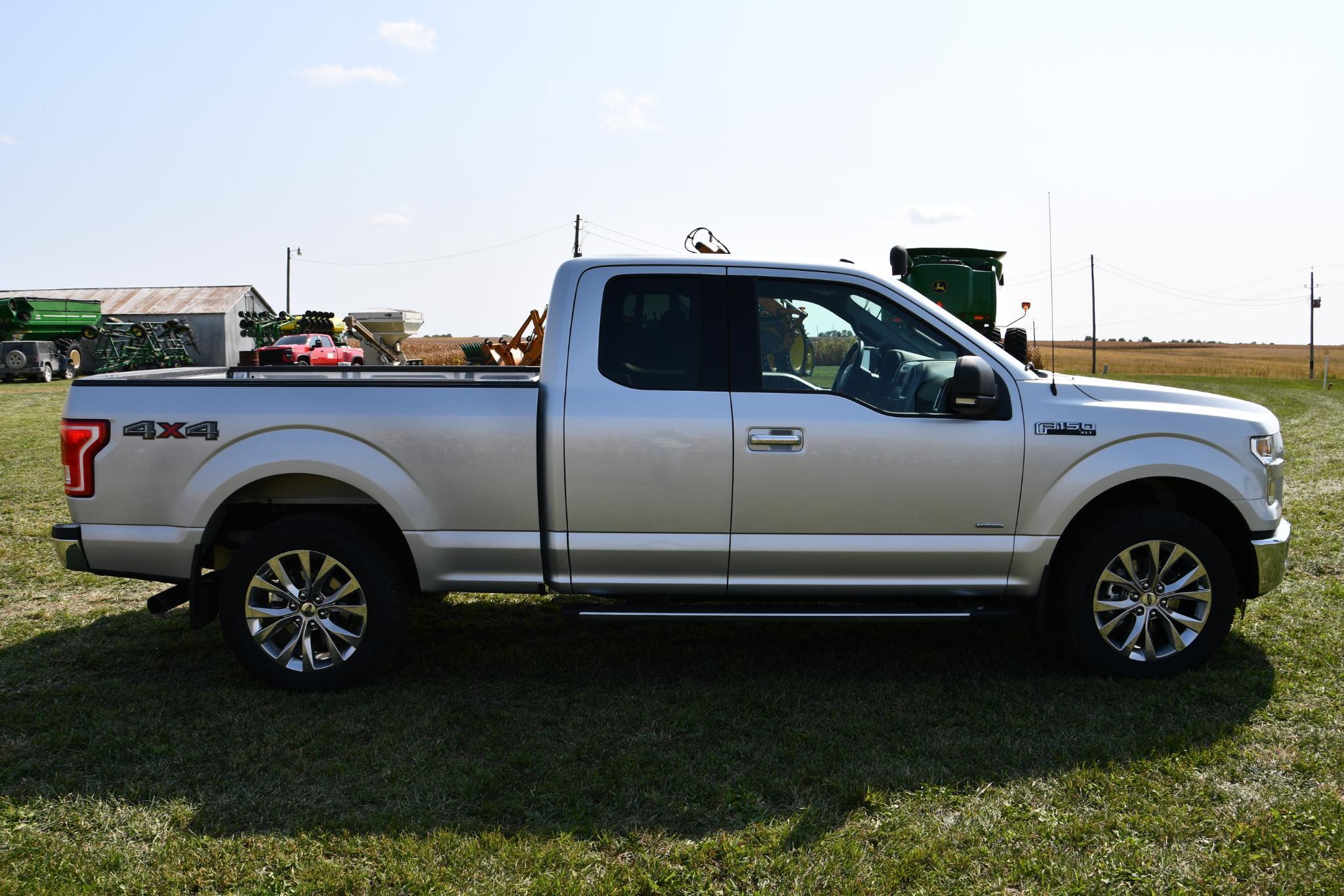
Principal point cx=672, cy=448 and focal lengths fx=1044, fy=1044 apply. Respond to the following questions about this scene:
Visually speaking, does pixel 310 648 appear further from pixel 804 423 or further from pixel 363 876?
pixel 804 423

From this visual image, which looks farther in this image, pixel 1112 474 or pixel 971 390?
pixel 1112 474

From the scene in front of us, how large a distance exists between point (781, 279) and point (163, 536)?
125 inches

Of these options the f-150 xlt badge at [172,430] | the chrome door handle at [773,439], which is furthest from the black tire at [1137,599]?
the f-150 xlt badge at [172,430]

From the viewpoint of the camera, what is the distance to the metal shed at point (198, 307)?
157ft

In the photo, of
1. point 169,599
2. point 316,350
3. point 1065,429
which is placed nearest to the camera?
point 1065,429

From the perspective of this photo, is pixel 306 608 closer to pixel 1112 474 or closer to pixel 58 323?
pixel 1112 474

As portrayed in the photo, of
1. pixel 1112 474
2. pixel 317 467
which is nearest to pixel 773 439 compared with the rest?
pixel 1112 474

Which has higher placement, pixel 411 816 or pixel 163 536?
pixel 163 536

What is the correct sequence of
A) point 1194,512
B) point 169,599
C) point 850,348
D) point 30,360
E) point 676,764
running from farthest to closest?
point 30,360
point 1194,512
point 169,599
point 850,348
point 676,764

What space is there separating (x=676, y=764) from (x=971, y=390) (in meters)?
2.05

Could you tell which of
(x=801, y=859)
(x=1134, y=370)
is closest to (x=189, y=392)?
(x=801, y=859)

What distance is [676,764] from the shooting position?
13.7 ft

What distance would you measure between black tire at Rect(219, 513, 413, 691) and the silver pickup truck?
0.01m

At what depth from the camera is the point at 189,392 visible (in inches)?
194
